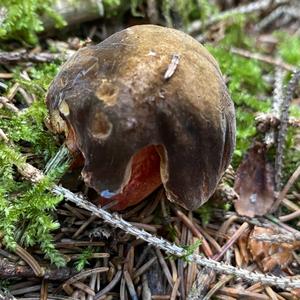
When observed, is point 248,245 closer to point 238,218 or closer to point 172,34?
point 238,218

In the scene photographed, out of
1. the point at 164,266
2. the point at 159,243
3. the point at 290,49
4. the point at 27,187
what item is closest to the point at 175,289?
the point at 164,266

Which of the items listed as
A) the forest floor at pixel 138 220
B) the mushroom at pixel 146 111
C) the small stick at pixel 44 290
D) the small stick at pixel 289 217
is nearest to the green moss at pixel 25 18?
the forest floor at pixel 138 220

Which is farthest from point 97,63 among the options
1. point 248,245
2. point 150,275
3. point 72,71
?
point 248,245

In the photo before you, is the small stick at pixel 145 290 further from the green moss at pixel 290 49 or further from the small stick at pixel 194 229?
the green moss at pixel 290 49

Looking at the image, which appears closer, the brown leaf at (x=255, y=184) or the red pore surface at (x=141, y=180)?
the red pore surface at (x=141, y=180)

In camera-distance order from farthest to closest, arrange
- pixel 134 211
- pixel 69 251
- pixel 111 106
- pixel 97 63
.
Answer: pixel 134 211, pixel 69 251, pixel 97 63, pixel 111 106

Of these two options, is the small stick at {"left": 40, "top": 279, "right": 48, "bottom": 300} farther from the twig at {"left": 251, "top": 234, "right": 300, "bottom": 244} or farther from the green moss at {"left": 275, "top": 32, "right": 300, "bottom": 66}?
the green moss at {"left": 275, "top": 32, "right": 300, "bottom": 66}

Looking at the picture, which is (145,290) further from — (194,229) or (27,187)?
(27,187)
